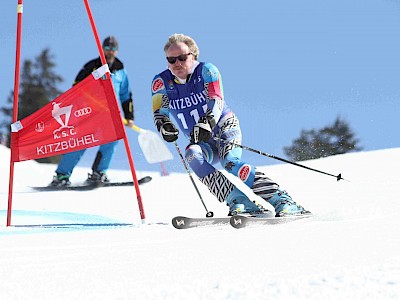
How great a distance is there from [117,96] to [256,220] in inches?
207

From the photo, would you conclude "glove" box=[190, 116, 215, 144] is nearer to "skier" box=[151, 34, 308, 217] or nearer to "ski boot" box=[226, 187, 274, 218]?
"skier" box=[151, 34, 308, 217]

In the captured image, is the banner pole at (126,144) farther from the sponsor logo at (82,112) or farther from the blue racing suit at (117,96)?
the blue racing suit at (117,96)

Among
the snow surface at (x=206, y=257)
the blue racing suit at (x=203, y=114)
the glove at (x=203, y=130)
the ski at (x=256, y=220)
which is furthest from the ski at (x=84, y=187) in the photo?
the ski at (x=256, y=220)

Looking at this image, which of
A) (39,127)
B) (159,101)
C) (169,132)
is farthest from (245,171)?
(39,127)

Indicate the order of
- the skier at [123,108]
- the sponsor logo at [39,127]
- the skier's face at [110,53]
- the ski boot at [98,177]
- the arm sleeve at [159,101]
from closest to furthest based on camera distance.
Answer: the arm sleeve at [159,101], the sponsor logo at [39,127], the skier's face at [110,53], the skier at [123,108], the ski boot at [98,177]

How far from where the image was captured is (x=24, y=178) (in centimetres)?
1117

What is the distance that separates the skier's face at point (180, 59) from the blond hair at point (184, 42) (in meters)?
0.04

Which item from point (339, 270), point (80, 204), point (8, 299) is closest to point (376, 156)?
point (80, 204)

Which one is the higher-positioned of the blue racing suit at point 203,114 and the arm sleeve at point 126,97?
the arm sleeve at point 126,97

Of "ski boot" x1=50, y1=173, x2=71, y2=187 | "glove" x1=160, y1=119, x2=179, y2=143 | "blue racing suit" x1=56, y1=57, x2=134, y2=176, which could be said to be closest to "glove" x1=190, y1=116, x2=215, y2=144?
"glove" x1=160, y1=119, x2=179, y2=143

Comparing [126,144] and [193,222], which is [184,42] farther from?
[193,222]

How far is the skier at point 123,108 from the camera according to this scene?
898 centimetres

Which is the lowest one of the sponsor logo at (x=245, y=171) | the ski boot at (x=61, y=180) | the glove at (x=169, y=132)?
the sponsor logo at (x=245, y=171)

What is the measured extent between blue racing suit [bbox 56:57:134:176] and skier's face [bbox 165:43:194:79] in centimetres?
443
